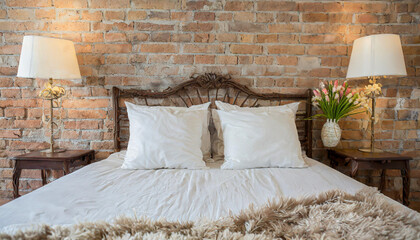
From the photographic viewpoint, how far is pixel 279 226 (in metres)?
0.75

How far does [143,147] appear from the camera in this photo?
154 centimetres

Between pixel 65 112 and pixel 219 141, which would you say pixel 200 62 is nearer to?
pixel 219 141

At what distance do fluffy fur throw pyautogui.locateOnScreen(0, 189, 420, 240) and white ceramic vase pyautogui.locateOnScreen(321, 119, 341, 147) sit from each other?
1104 millimetres

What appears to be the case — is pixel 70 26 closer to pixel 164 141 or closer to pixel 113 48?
pixel 113 48

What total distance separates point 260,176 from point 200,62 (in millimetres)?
1182

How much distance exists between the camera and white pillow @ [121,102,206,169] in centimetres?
153

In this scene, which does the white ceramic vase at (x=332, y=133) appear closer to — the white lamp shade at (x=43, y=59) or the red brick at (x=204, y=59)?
the red brick at (x=204, y=59)

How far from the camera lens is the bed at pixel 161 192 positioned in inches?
35.2

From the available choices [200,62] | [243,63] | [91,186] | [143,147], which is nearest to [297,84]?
[243,63]

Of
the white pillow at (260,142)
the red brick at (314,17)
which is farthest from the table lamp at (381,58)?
the white pillow at (260,142)

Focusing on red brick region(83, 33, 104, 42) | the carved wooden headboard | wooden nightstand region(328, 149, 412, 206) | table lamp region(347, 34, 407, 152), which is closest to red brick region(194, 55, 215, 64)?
the carved wooden headboard

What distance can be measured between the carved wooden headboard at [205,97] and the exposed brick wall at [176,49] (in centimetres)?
9

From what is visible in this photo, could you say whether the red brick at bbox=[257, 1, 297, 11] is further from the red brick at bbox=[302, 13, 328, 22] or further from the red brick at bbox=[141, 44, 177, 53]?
the red brick at bbox=[141, 44, 177, 53]

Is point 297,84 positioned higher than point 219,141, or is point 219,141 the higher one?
point 297,84
